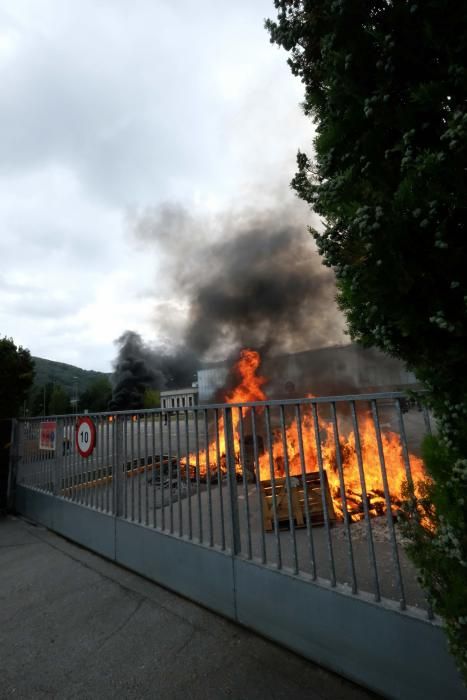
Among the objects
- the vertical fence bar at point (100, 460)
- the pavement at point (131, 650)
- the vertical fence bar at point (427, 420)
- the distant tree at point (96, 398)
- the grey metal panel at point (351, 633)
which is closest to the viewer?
the vertical fence bar at point (427, 420)

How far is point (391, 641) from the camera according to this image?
2.16 meters

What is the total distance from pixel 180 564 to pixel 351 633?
5.68 ft

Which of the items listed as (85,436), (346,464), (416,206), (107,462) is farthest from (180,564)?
(346,464)

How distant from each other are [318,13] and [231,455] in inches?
115

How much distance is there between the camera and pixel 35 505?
20.7 feet

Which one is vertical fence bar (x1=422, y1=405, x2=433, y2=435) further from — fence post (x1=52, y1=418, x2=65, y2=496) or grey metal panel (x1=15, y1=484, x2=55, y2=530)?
grey metal panel (x1=15, y1=484, x2=55, y2=530)

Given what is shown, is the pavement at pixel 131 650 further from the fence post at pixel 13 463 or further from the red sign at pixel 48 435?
the fence post at pixel 13 463

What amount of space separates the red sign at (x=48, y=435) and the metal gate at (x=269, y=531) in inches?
4.7

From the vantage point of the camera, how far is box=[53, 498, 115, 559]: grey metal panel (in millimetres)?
4492

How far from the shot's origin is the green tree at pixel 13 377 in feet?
25.5

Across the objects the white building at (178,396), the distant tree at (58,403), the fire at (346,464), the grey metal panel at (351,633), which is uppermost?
the distant tree at (58,403)

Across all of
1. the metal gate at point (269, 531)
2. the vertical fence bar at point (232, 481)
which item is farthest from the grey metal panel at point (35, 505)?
the vertical fence bar at point (232, 481)

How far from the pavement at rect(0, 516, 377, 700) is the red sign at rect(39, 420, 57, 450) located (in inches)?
85.6

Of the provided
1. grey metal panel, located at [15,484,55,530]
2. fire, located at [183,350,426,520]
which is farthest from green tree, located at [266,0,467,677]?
grey metal panel, located at [15,484,55,530]
